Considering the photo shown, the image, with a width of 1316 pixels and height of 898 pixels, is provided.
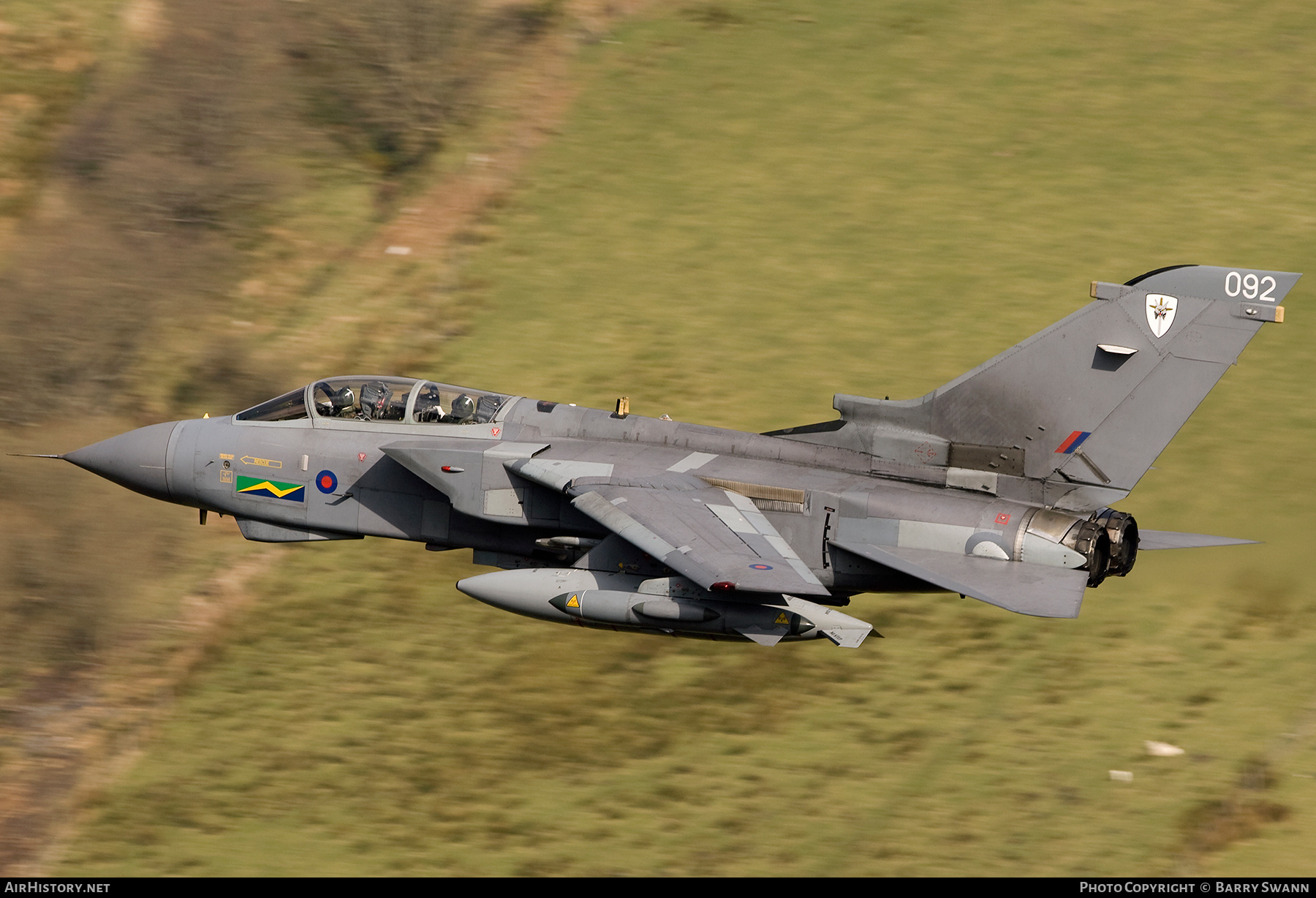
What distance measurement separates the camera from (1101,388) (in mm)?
18734

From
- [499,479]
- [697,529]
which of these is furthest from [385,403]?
[697,529]

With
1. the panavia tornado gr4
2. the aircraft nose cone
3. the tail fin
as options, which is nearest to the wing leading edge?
the panavia tornado gr4

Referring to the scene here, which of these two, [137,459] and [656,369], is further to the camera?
[656,369]

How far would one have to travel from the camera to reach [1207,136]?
3622cm

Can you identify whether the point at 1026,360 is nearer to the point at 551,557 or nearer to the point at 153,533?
the point at 551,557

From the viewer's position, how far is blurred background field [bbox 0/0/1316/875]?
2067 centimetres

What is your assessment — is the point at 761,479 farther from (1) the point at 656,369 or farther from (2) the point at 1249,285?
(1) the point at 656,369

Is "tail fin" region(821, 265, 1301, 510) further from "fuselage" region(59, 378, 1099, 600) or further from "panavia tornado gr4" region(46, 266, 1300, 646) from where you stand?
"fuselage" region(59, 378, 1099, 600)

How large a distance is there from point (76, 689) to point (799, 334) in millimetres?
15848

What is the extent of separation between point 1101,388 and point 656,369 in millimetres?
12962

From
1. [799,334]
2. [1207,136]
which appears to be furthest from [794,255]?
[1207,136]

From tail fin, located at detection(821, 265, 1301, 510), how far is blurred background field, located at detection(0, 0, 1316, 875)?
4839mm

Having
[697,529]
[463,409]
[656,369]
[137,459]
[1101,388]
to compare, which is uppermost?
[656,369]

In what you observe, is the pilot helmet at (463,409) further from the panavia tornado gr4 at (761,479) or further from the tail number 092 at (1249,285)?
the tail number 092 at (1249,285)
